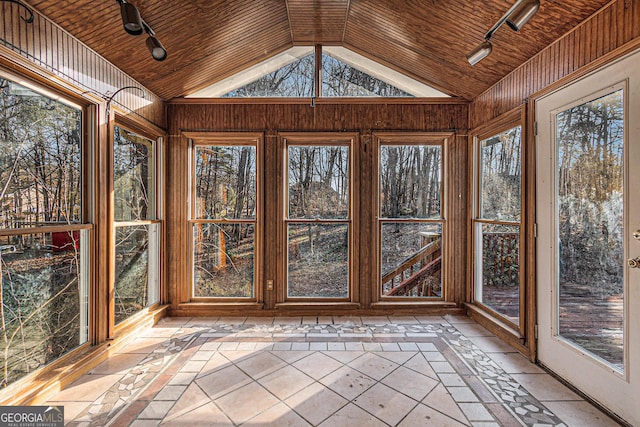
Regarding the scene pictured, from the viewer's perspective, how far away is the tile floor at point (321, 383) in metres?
1.74

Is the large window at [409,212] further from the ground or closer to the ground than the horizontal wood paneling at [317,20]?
closer to the ground

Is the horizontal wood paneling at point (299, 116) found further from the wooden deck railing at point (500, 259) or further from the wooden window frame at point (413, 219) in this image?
the wooden deck railing at point (500, 259)

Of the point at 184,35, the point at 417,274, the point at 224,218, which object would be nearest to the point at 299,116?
the point at 184,35

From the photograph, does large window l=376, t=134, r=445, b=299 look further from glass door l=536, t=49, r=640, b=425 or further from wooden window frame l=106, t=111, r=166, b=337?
wooden window frame l=106, t=111, r=166, b=337

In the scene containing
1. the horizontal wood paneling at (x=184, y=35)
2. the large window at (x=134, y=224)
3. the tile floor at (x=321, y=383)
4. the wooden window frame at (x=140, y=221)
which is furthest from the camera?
the large window at (x=134, y=224)

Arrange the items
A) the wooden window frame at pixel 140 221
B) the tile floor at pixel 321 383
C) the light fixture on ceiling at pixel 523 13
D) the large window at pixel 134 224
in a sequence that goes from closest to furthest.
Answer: the light fixture on ceiling at pixel 523 13
the tile floor at pixel 321 383
the wooden window frame at pixel 140 221
the large window at pixel 134 224

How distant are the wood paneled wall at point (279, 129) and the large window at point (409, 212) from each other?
17 cm

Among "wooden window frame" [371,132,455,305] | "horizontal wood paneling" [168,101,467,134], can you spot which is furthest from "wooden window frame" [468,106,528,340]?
"horizontal wood paneling" [168,101,467,134]

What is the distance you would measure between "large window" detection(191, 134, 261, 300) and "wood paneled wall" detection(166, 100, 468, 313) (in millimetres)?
134

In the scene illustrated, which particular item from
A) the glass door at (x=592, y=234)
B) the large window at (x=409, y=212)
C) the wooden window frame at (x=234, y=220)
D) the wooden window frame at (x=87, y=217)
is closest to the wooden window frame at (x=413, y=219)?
the large window at (x=409, y=212)

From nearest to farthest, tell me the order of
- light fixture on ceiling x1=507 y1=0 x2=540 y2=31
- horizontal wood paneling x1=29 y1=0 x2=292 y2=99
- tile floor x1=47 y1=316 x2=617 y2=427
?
light fixture on ceiling x1=507 y1=0 x2=540 y2=31, tile floor x1=47 y1=316 x2=617 y2=427, horizontal wood paneling x1=29 y1=0 x2=292 y2=99

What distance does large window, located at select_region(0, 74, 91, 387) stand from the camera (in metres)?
1.75

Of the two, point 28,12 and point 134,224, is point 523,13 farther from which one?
point 134,224

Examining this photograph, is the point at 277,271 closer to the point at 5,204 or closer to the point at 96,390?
the point at 96,390
